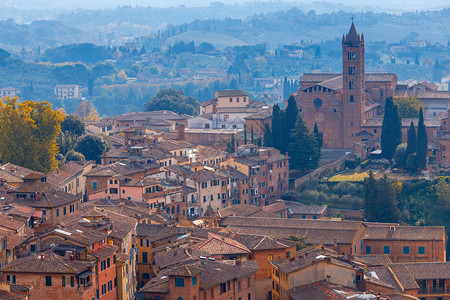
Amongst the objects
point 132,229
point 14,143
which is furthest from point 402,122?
point 132,229

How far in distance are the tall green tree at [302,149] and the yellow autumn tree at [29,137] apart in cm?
2036

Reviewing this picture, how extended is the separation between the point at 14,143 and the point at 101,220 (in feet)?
90.2

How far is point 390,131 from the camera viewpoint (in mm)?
90312

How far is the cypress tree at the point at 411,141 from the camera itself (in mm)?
87125

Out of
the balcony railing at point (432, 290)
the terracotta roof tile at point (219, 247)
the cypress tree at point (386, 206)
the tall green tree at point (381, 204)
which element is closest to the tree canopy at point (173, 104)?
the tall green tree at point (381, 204)

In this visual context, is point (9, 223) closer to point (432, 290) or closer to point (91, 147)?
point (432, 290)

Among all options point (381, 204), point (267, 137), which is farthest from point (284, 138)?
point (381, 204)

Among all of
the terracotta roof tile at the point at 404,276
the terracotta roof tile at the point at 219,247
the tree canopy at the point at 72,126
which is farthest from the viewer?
the tree canopy at the point at 72,126

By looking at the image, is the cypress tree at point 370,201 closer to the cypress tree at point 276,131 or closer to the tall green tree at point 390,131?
the tall green tree at point 390,131

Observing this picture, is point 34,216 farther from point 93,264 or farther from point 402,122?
point 402,122

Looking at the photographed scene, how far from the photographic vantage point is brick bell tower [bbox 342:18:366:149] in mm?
98125

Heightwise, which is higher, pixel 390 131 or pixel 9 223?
pixel 390 131

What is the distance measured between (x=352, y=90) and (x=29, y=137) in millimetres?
32106

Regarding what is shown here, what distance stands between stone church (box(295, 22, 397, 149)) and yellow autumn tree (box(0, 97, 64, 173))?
26.4 m
